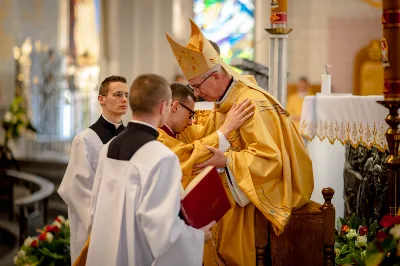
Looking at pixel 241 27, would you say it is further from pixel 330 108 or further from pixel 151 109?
pixel 151 109

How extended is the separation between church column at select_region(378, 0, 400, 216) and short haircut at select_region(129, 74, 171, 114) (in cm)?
138

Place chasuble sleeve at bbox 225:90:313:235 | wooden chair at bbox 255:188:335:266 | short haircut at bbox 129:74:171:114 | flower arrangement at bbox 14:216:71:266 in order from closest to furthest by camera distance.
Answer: short haircut at bbox 129:74:171:114, chasuble sleeve at bbox 225:90:313:235, wooden chair at bbox 255:188:335:266, flower arrangement at bbox 14:216:71:266

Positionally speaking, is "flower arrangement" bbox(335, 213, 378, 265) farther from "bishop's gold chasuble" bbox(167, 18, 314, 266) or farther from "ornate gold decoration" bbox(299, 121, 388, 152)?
"bishop's gold chasuble" bbox(167, 18, 314, 266)

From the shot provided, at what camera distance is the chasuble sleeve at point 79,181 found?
424 centimetres

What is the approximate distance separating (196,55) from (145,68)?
31.3 ft

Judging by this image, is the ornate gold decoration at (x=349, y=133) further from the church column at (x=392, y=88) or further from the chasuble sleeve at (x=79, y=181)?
the chasuble sleeve at (x=79, y=181)

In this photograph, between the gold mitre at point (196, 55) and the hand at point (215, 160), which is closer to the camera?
the hand at point (215, 160)

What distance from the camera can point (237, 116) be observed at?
3.67 m

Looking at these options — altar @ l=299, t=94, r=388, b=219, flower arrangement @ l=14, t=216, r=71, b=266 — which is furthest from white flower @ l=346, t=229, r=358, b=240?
flower arrangement @ l=14, t=216, r=71, b=266

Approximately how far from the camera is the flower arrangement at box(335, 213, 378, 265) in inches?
167

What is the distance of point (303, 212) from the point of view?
12.3 ft

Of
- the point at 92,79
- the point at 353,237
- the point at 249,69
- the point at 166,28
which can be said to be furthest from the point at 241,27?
the point at 353,237

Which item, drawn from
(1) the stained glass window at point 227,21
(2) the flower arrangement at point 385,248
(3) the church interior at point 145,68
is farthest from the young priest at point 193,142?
(1) the stained glass window at point 227,21

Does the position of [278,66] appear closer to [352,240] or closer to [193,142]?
[352,240]
